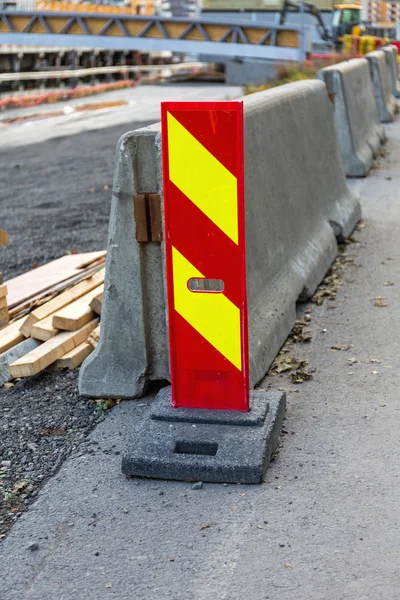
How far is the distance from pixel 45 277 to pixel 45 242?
2214mm

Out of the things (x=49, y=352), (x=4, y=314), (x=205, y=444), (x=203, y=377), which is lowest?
(x=4, y=314)

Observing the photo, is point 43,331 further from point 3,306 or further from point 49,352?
point 3,306

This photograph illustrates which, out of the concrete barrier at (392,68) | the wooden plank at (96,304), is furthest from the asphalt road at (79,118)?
the wooden plank at (96,304)

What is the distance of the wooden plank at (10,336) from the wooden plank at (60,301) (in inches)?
1.8

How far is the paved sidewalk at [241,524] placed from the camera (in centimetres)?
284

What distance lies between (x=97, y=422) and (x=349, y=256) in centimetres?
355

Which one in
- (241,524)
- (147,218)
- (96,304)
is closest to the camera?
(241,524)

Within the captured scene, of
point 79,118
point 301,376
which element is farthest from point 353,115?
point 79,118

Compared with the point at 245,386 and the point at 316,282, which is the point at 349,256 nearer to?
the point at 316,282

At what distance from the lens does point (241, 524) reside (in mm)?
3188

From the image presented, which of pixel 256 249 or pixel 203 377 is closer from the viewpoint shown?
pixel 203 377

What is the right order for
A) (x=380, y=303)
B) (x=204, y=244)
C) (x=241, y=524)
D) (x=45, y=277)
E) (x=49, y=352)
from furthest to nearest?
1. (x=45, y=277)
2. (x=380, y=303)
3. (x=49, y=352)
4. (x=204, y=244)
5. (x=241, y=524)

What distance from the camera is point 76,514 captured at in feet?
10.9

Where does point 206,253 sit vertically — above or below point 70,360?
above
